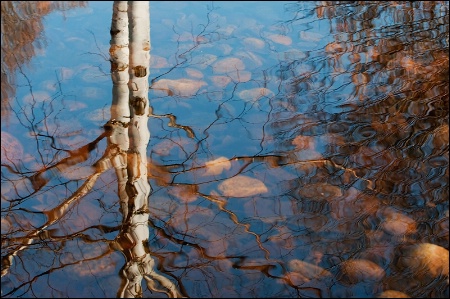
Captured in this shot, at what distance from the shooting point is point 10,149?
2.73m

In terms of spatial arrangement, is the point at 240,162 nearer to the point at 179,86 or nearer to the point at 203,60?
the point at 179,86

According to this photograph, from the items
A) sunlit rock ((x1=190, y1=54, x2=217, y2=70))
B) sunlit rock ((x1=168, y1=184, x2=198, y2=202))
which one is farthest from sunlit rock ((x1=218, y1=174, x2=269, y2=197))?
sunlit rock ((x1=190, y1=54, x2=217, y2=70))

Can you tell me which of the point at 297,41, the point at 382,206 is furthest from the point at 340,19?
the point at 382,206

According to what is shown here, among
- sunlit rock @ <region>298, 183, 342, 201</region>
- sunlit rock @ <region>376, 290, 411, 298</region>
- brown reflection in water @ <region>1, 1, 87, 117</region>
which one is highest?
brown reflection in water @ <region>1, 1, 87, 117</region>

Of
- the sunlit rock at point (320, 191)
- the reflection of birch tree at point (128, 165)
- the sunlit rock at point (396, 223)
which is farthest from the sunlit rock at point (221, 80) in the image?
the sunlit rock at point (396, 223)

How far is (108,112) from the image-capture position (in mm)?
2973

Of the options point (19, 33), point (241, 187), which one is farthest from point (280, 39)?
point (19, 33)

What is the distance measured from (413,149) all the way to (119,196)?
129cm

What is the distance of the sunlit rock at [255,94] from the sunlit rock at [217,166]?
1.86 ft

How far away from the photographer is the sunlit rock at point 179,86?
10.3ft

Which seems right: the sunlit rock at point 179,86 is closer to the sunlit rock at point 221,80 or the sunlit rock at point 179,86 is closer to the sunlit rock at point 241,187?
the sunlit rock at point 221,80

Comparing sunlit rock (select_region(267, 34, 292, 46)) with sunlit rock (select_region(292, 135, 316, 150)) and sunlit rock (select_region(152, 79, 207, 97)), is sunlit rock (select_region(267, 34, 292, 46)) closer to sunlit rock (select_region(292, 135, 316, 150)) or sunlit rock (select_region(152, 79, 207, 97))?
sunlit rock (select_region(152, 79, 207, 97))

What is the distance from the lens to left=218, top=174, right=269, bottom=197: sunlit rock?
2395 mm

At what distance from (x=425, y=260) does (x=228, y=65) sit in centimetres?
177
